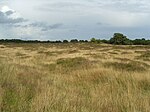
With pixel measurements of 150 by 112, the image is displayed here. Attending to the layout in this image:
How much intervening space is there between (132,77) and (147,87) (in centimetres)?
111

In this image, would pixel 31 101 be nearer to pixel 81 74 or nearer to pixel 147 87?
pixel 147 87

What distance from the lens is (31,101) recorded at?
641 cm

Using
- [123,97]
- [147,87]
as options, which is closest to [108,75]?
[147,87]

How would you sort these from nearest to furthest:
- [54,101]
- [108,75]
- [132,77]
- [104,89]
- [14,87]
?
[54,101]
[14,87]
[104,89]
[132,77]
[108,75]

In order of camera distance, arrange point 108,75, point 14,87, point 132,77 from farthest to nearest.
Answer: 1. point 108,75
2. point 132,77
3. point 14,87

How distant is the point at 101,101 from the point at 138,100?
2.57ft

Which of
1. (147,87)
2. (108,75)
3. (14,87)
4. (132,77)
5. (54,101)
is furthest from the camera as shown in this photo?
(108,75)

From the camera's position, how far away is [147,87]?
34.2 ft

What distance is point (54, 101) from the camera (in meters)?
6.40

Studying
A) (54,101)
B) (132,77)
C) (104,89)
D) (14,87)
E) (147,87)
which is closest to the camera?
(54,101)

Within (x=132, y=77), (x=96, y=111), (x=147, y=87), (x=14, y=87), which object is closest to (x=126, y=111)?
(x=96, y=111)

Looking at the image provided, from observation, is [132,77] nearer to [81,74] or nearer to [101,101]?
[81,74]

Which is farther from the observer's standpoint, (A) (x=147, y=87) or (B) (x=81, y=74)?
(B) (x=81, y=74)

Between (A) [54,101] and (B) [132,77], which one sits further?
(B) [132,77]
